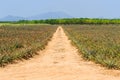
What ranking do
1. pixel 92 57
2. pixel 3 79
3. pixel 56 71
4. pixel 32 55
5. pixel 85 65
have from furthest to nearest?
pixel 32 55, pixel 92 57, pixel 85 65, pixel 56 71, pixel 3 79

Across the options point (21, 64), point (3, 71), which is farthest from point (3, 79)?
point (21, 64)

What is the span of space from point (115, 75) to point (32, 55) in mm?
7147

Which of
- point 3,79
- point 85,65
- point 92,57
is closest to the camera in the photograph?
point 3,79

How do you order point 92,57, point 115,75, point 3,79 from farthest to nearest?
point 92,57, point 115,75, point 3,79

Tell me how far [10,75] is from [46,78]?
149 cm

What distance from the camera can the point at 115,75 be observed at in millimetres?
12305

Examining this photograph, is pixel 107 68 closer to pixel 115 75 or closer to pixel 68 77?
pixel 115 75

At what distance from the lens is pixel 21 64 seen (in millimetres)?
15336

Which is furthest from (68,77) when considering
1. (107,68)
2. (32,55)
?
(32,55)

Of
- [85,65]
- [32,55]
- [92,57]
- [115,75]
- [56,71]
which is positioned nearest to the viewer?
[115,75]

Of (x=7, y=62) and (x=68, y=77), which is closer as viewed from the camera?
(x=68, y=77)

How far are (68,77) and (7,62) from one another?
447 cm

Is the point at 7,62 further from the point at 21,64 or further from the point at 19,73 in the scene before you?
the point at 19,73

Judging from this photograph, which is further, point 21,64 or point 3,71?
point 21,64
